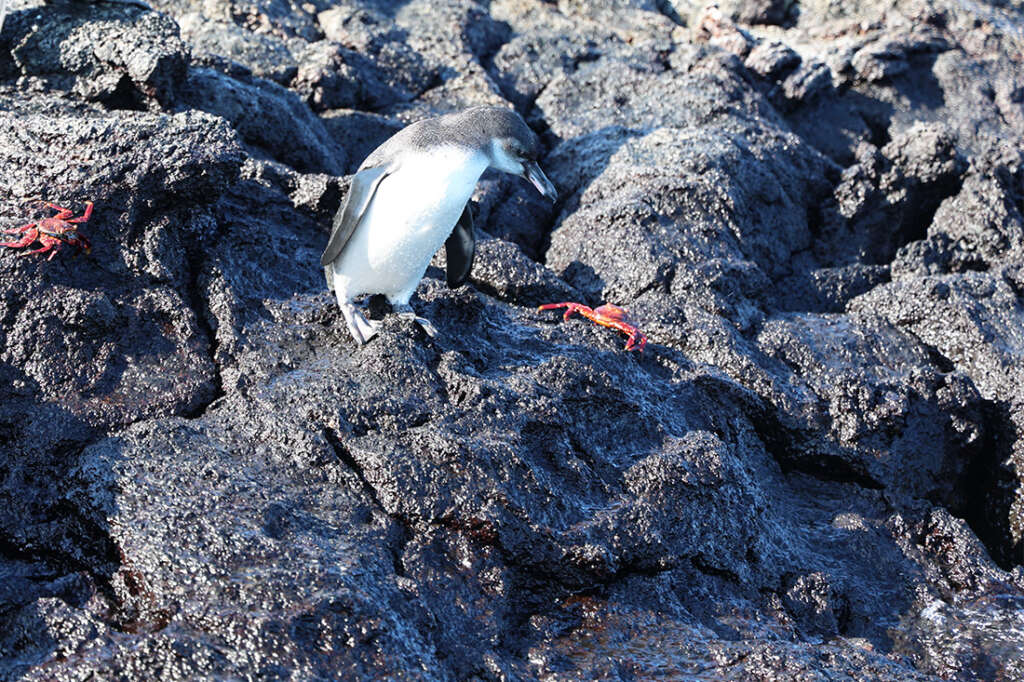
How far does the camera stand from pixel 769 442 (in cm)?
537

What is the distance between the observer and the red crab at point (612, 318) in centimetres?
521

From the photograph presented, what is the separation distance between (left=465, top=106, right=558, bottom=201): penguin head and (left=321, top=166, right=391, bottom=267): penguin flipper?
22.6 inches

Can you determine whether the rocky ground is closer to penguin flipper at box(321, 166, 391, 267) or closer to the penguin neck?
penguin flipper at box(321, 166, 391, 267)

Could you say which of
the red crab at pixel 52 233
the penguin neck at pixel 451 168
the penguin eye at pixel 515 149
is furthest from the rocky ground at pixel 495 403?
the penguin eye at pixel 515 149

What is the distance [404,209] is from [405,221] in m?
0.06

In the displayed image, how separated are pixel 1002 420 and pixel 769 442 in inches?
60.6

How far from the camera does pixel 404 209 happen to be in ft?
15.4

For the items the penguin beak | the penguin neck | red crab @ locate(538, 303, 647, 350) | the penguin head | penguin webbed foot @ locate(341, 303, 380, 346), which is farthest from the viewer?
red crab @ locate(538, 303, 647, 350)

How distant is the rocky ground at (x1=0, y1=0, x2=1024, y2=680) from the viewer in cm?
364

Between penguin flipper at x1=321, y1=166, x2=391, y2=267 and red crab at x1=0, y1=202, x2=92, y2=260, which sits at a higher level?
penguin flipper at x1=321, y1=166, x2=391, y2=267

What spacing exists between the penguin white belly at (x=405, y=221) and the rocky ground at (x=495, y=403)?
0.90 feet

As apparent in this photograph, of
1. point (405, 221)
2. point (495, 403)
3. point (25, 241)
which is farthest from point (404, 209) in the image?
point (25, 241)

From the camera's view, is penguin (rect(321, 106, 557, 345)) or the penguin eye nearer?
penguin (rect(321, 106, 557, 345))

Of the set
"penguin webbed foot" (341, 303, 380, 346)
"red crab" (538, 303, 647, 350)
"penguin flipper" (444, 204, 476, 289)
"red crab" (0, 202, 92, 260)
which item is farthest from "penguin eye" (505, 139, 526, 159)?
"red crab" (0, 202, 92, 260)
